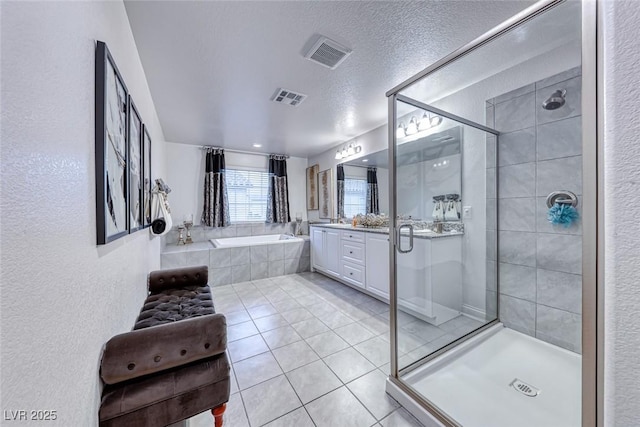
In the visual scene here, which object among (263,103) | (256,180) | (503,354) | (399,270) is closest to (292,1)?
(263,103)

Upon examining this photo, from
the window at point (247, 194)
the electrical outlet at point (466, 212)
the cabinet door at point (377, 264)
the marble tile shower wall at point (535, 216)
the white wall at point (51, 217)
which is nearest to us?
the white wall at point (51, 217)

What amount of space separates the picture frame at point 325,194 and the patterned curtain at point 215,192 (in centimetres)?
176

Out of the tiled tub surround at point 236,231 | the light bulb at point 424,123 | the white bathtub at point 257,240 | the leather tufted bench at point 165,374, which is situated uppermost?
the light bulb at point 424,123

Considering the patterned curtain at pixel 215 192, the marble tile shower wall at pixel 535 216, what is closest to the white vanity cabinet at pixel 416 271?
the marble tile shower wall at pixel 535 216

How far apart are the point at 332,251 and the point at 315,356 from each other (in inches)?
76.1

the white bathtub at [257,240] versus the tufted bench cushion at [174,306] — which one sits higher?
the white bathtub at [257,240]

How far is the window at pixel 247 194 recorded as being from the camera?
4578 millimetres

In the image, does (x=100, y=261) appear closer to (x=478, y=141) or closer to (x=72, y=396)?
(x=72, y=396)

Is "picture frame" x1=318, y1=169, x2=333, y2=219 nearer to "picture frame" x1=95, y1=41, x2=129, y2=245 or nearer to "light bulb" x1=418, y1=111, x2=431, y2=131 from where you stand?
"light bulb" x1=418, y1=111, x2=431, y2=131

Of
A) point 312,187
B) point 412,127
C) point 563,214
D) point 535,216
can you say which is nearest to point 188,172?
point 312,187

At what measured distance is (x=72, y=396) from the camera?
696 millimetres

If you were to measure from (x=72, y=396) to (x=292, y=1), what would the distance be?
6.43 ft

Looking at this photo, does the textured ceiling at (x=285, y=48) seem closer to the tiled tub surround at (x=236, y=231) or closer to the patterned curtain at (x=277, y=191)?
the patterned curtain at (x=277, y=191)

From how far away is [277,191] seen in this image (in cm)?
481
